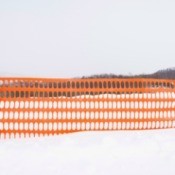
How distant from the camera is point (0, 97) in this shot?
8.38m

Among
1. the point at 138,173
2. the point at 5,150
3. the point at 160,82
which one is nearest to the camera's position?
the point at 138,173

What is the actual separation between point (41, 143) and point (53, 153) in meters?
0.85

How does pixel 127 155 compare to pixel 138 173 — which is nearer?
pixel 138 173

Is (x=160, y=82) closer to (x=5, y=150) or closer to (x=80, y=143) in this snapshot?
(x=80, y=143)

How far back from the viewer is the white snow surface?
17.0 ft

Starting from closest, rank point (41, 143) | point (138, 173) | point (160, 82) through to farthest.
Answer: point (138, 173) < point (41, 143) < point (160, 82)

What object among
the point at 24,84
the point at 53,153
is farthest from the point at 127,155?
the point at 24,84

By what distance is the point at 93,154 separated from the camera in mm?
5973

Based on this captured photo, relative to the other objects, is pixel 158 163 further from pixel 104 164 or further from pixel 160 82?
pixel 160 82

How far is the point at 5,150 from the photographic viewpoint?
6.38 metres

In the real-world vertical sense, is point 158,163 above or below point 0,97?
below

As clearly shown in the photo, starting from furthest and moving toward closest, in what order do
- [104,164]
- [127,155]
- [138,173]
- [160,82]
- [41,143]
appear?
[160,82] < [41,143] < [127,155] < [104,164] < [138,173]

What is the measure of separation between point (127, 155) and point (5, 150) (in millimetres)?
1977

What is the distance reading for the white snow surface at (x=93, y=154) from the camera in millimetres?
5176
